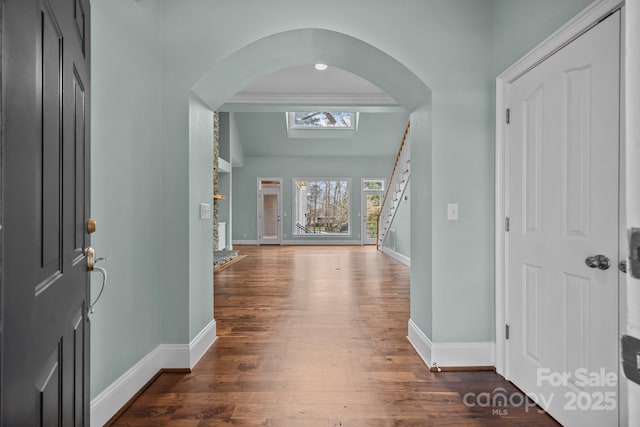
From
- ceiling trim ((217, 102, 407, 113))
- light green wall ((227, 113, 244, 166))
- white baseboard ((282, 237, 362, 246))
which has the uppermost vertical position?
light green wall ((227, 113, 244, 166))

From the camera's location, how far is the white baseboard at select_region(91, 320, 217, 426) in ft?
5.52

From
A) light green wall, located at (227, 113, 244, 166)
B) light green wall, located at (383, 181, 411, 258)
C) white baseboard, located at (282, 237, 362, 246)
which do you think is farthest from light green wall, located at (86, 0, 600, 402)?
white baseboard, located at (282, 237, 362, 246)

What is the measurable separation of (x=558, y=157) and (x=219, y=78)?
2.29 meters

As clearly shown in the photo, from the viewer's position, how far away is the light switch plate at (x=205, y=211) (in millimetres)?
2526

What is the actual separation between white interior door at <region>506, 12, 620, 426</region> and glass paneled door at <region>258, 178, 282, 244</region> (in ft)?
32.0

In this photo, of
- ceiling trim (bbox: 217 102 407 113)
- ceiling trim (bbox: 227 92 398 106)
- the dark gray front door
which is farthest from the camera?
ceiling trim (bbox: 217 102 407 113)

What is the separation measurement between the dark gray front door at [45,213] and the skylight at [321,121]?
32.1 feet

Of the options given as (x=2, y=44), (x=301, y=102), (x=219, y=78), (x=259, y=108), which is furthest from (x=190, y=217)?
(x=259, y=108)

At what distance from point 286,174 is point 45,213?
10754mm

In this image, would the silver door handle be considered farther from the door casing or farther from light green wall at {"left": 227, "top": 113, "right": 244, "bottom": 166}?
light green wall at {"left": 227, "top": 113, "right": 244, "bottom": 166}

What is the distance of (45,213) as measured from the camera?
0.78 metres

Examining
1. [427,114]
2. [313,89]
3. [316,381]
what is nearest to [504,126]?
[427,114]

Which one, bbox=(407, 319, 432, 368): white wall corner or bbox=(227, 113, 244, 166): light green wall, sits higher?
bbox=(227, 113, 244, 166): light green wall

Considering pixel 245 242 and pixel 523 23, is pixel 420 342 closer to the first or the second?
pixel 523 23
